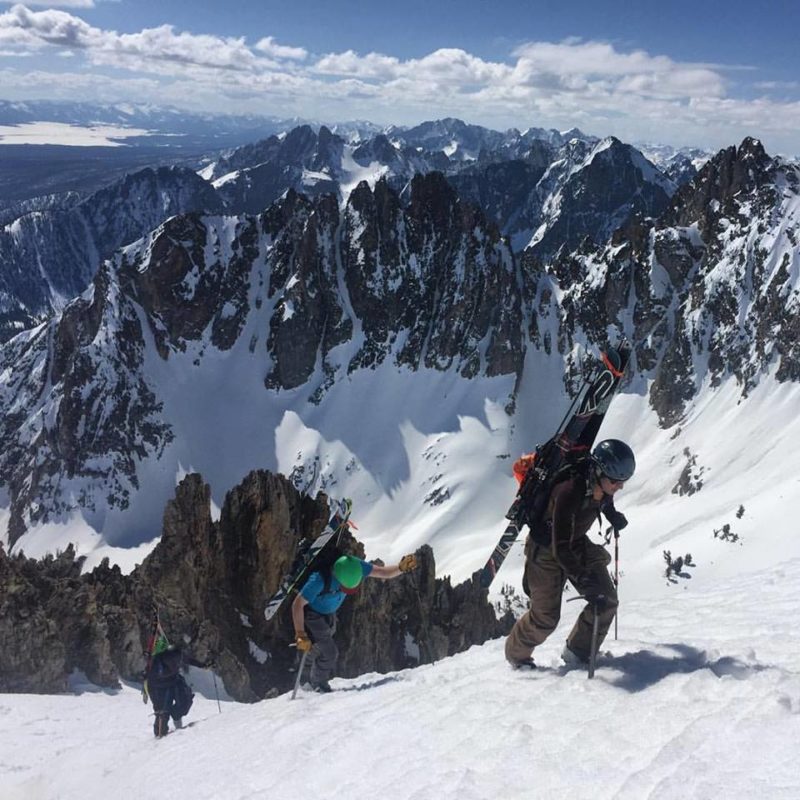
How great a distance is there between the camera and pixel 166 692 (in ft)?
42.4

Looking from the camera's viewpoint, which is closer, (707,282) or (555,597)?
(555,597)

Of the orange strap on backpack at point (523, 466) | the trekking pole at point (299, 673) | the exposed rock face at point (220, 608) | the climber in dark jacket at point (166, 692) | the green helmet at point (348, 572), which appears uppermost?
the orange strap on backpack at point (523, 466)

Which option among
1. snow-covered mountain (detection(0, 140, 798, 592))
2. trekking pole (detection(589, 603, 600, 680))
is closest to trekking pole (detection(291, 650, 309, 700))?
trekking pole (detection(589, 603, 600, 680))

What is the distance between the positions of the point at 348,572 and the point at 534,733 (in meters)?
4.55

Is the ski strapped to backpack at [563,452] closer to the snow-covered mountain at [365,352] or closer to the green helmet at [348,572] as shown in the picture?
the green helmet at [348,572]

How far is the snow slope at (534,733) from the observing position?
4954 mm

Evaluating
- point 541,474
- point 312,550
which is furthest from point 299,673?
point 541,474

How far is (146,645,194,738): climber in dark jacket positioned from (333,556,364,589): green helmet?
5.46 meters

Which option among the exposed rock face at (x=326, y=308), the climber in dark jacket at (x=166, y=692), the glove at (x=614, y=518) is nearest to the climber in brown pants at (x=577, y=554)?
the glove at (x=614, y=518)

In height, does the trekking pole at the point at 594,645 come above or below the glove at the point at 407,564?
above

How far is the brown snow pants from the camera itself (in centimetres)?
746

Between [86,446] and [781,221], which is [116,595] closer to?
[86,446]

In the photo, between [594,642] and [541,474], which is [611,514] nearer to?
[541,474]

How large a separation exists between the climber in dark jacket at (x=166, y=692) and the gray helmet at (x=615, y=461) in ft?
33.4
